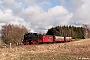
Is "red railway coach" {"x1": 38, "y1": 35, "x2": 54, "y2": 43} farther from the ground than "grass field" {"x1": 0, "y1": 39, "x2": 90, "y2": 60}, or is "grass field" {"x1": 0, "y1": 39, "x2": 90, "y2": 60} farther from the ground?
"red railway coach" {"x1": 38, "y1": 35, "x2": 54, "y2": 43}

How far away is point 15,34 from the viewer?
240 feet

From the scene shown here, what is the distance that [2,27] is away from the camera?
9288 cm

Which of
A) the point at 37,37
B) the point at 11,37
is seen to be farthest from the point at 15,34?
the point at 37,37

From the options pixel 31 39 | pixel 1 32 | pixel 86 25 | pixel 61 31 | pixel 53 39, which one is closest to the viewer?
pixel 31 39

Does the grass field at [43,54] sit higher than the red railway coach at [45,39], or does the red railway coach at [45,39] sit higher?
the red railway coach at [45,39]

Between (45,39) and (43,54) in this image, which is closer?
(43,54)

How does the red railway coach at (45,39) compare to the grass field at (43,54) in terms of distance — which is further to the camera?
the red railway coach at (45,39)

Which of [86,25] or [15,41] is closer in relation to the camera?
[15,41]

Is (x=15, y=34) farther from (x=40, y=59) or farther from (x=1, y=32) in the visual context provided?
(x=40, y=59)

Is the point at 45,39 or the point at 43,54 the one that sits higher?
the point at 45,39

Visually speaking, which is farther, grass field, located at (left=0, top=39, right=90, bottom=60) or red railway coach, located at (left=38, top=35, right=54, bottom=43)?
red railway coach, located at (left=38, top=35, right=54, bottom=43)

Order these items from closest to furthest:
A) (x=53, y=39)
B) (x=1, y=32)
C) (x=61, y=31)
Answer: (x=53, y=39) → (x=1, y=32) → (x=61, y=31)

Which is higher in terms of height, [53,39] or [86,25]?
[86,25]

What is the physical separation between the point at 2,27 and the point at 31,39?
165ft
